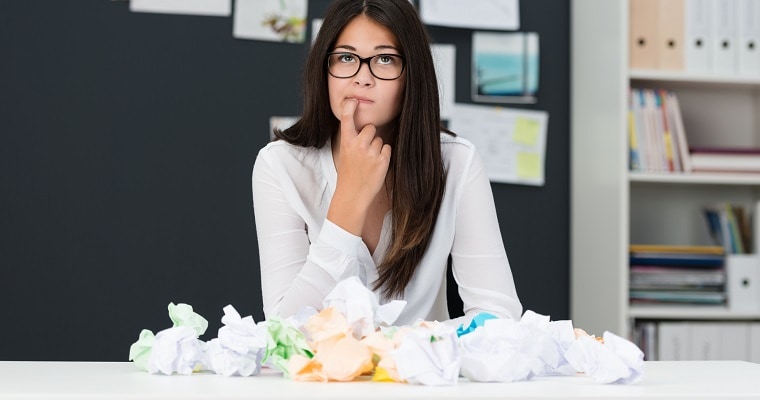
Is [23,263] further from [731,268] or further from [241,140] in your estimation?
[731,268]

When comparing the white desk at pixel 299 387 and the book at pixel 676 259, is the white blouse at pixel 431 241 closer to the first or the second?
the white desk at pixel 299 387

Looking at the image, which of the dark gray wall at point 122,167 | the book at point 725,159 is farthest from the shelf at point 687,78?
the dark gray wall at point 122,167

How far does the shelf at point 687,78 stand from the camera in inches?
108

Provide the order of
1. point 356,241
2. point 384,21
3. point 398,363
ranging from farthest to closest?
point 384,21 → point 356,241 → point 398,363

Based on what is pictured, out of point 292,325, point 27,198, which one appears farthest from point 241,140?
point 292,325

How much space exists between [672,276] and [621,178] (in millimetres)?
324

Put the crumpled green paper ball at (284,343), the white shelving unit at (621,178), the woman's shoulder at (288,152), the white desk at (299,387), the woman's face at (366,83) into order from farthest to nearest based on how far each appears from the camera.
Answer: the white shelving unit at (621,178) < the woman's shoulder at (288,152) < the woman's face at (366,83) < the crumpled green paper ball at (284,343) < the white desk at (299,387)

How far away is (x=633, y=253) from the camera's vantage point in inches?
109

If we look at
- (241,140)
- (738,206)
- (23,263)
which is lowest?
(23,263)

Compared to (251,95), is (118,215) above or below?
below

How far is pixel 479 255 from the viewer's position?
1.70 metres

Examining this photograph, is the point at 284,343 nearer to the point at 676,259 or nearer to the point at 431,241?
the point at 431,241

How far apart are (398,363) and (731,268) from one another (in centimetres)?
208

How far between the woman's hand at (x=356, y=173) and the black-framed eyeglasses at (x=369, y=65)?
54mm
